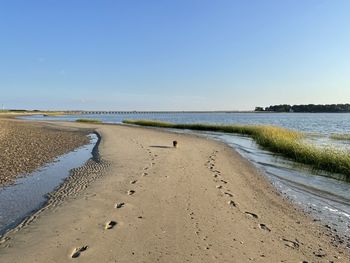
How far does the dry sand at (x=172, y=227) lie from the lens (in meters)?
6.41

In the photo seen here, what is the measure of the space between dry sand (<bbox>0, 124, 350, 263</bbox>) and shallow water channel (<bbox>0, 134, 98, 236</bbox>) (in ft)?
2.36

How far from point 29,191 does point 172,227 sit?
20.7ft

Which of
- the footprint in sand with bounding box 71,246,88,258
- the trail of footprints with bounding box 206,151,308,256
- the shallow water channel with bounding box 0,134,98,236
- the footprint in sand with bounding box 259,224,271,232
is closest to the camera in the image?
the footprint in sand with bounding box 71,246,88,258

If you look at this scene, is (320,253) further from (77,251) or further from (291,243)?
(77,251)

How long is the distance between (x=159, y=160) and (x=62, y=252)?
40.7 feet

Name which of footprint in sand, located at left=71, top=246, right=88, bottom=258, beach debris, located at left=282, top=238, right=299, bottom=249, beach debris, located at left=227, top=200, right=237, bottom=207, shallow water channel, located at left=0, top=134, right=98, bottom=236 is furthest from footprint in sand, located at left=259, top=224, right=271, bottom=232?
shallow water channel, located at left=0, top=134, right=98, bottom=236

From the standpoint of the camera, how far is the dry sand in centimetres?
641

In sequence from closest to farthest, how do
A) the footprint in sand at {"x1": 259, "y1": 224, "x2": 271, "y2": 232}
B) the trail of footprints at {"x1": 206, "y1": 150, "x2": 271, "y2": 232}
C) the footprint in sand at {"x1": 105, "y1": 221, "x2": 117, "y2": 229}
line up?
the footprint in sand at {"x1": 105, "y1": 221, "x2": 117, "y2": 229} → the footprint in sand at {"x1": 259, "y1": 224, "x2": 271, "y2": 232} → the trail of footprints at {"x1": 206, "y1": 150, "x2": 271, "y2": 232}

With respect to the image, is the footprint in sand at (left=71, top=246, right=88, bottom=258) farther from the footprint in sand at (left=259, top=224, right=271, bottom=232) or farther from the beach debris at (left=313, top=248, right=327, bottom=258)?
the beach debris at (left=313, top=248, right=327, bottom=258)

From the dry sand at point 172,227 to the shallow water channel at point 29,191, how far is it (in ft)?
2.36

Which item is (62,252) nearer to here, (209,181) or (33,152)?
(209,181)

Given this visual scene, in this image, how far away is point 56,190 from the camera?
12.0 m

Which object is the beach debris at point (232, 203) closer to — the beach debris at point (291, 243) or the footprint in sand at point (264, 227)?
the footprint in sand at point (264, 227)

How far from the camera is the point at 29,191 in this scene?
1184cm
